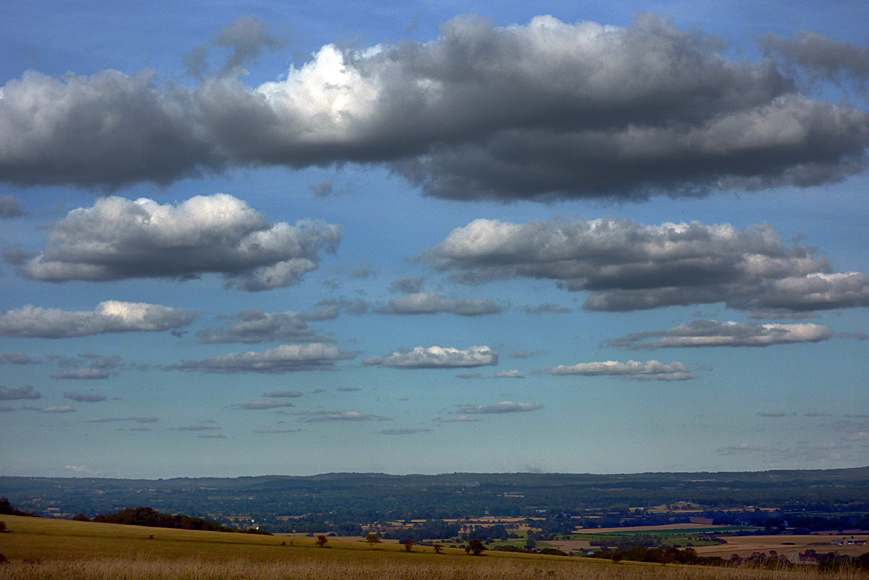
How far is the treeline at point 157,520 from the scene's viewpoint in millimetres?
137125

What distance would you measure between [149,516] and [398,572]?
111113 mm

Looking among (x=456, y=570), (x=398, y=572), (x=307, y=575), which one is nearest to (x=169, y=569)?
(x=307, y=575)

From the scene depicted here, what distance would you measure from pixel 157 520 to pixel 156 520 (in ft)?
0.80

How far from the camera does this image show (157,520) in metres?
144

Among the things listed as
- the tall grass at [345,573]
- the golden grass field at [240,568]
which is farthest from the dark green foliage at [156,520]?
the tall grass at [345,573]

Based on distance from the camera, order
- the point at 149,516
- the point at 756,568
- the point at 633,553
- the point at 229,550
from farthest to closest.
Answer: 1. the point at 149,516
2. the point at 633,553
3. the point at 229,550
4. the point at 756,568

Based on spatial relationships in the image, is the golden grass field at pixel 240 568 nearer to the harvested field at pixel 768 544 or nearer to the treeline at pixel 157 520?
the treeline at pixel 157 520

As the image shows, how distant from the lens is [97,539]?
86.8 meters

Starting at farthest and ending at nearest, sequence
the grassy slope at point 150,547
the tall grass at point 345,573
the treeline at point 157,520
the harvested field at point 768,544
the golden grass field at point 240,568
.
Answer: the treeline at point 157,520 → the harvested field at point 768,544 → the grassy slope at point 150,547 → the golden grass field at point 240,568 → the tall grass at point 345,573

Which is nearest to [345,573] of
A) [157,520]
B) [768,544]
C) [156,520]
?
[157,520]

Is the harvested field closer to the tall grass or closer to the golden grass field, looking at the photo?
the golden grass field

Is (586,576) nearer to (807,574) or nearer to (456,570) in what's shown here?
(456,570)

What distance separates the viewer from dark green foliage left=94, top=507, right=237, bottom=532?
450 ft

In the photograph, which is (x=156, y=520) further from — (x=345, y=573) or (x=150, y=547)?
(x=345, y=573)
